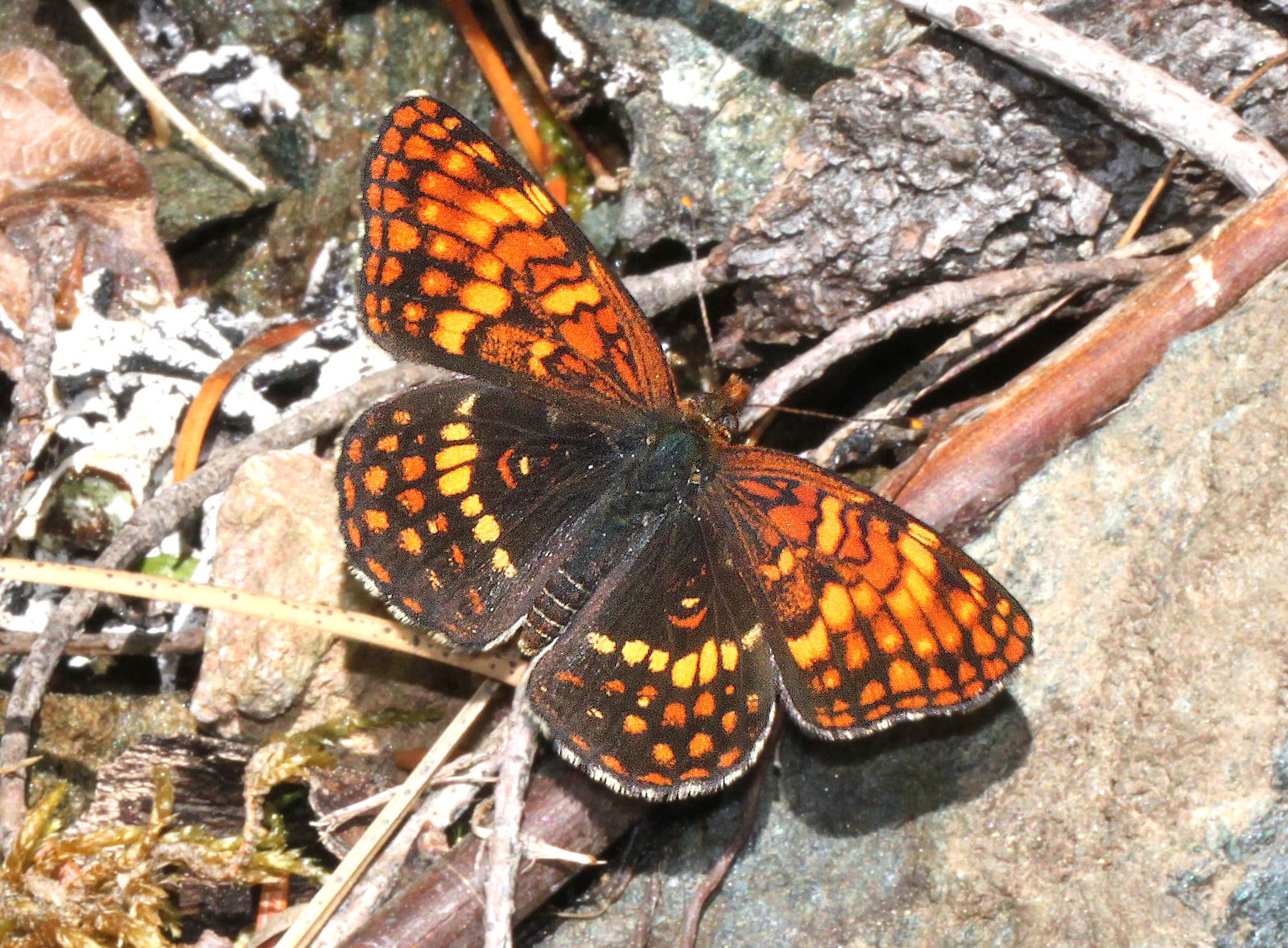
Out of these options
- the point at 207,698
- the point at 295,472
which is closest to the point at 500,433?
the point at 295,472

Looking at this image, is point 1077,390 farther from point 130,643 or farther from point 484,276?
point 130,643

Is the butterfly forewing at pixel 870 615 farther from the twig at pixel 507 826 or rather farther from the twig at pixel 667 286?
the twig at pixel 667 286

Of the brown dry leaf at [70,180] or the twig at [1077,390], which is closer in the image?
the twig at [1077,390]

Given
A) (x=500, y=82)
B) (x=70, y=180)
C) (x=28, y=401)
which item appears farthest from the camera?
(x=500, y=82)

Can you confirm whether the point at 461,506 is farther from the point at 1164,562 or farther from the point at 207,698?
the point at 1164,562

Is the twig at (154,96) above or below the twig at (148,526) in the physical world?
above

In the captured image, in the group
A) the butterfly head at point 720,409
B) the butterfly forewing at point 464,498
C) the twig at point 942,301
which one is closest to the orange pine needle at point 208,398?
the butterfly forewing at point 464,498

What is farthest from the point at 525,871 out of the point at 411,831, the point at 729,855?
the point at 729,855
